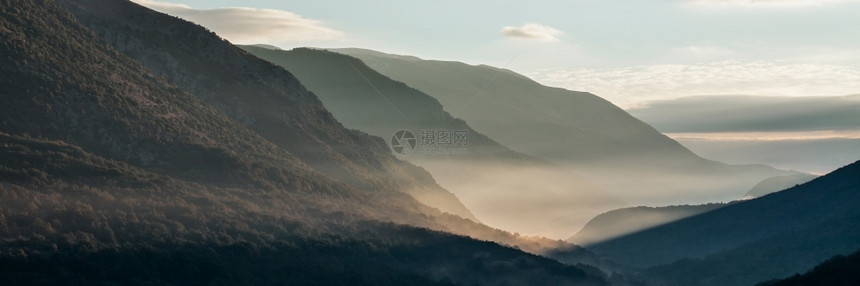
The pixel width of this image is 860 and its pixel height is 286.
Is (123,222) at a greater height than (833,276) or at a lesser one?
lesser

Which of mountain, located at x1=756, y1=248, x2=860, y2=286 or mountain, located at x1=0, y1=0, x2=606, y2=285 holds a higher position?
mountain, located at x1=756, y1=248, x2=860, y2=286

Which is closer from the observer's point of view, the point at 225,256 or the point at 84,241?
the point at 84,241

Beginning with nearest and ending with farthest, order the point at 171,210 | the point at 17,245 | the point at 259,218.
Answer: the point at 17,245, the point at 171,210, the point at 259,218

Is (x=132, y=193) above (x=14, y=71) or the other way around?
the other way around

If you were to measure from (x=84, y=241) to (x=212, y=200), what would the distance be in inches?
1642

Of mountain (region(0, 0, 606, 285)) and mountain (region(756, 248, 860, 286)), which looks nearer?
mountain (region(0, 0, 606, 285))

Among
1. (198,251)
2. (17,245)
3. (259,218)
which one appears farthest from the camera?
(259,218)

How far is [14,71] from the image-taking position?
190 m

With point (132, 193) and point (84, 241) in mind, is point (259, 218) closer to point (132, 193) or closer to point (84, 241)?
point (132, 193)

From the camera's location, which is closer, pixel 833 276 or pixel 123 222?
pixel 833 276

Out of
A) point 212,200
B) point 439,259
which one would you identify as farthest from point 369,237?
point 212,200

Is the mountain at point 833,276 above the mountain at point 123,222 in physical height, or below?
above

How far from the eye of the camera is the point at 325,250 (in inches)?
7106

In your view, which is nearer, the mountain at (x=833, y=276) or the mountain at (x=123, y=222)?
the mountain at (x=123, y=222)
